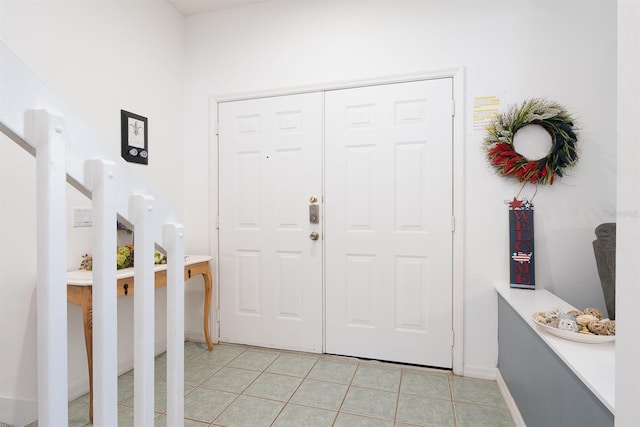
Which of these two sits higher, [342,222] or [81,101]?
[81,101]

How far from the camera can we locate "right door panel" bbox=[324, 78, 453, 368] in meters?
2.26

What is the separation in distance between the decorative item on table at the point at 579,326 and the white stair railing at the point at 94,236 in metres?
1.46

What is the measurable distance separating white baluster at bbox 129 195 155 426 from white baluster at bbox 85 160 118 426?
12 centimetres

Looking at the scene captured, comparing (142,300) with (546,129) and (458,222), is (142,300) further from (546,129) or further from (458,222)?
(546,129)

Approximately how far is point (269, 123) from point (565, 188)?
2.13 metres

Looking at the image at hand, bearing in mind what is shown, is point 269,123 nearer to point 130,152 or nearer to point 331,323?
point 130,152

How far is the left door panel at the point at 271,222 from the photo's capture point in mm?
2529

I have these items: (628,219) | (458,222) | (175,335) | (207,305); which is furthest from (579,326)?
(207,305)

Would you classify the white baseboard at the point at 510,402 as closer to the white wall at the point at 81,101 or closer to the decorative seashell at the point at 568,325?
the decorative seashell at the point at 568,325

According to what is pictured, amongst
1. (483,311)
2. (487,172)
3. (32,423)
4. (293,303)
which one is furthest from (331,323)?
(32,423)

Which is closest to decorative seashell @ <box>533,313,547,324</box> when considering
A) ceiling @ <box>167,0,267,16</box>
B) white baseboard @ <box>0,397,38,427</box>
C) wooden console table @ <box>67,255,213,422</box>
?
wooden console table @ <box>67,255,213,422</box>

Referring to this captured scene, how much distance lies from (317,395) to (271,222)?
1.29m

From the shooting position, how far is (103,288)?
2.55 ft

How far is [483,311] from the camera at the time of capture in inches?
86.1
